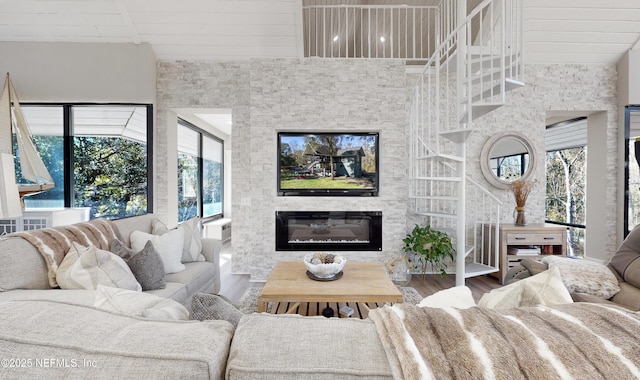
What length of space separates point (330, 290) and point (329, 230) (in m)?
1.64

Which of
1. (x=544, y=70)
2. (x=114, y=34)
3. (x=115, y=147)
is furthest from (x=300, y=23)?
(x=544, y=70)

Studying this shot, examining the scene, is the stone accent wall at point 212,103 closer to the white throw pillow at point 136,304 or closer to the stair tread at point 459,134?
the stair tread at point 459,134

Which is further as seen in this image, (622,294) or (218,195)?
(218,195)

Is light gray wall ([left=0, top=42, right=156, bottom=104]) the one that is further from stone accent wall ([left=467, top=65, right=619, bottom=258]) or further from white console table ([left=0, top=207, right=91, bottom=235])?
stone accent wall ([left=467, top=65, right=619, bottom=258])

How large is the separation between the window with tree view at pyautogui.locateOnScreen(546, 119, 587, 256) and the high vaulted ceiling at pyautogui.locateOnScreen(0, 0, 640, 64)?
5.22 ft

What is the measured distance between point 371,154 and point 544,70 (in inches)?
110

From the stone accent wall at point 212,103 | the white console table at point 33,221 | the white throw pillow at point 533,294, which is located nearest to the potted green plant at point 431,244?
the stone accent wall at point 212,103

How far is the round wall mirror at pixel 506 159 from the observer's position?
3.92m

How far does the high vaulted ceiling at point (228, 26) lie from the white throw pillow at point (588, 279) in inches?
128

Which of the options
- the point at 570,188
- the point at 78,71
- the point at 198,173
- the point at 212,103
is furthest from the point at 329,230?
the point at 570,188

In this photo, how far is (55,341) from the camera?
1.67 ft

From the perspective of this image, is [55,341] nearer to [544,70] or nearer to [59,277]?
[59,277]

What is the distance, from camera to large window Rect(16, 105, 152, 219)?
3570mm

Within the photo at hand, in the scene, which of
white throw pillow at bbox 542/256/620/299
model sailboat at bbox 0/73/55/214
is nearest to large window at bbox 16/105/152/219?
model sailboat at bbox 0/73/55/214
